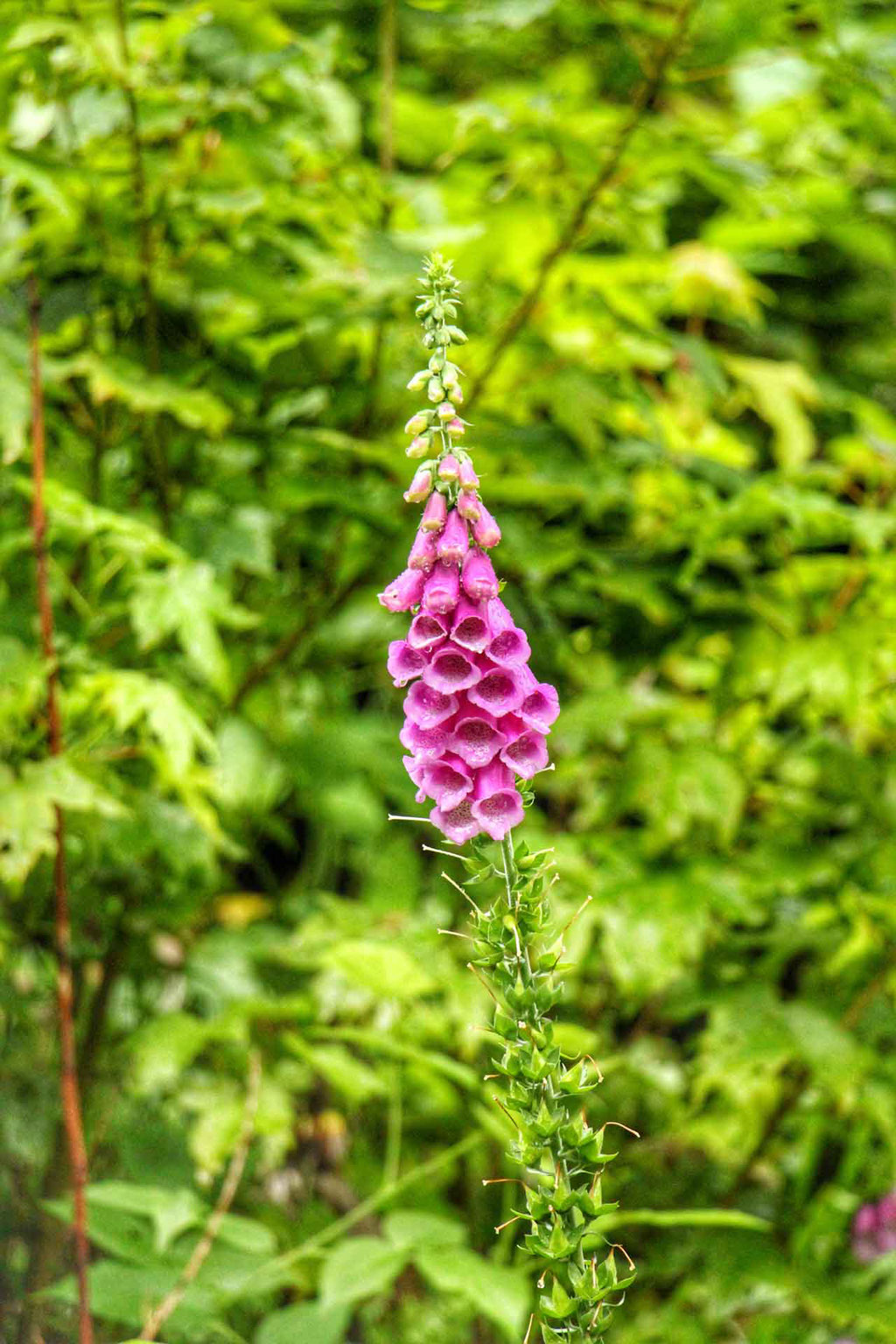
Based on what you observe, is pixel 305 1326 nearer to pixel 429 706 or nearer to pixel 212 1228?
pixel 212 1228

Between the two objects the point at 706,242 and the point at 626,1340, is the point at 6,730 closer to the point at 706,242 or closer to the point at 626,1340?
the point at 626,1340

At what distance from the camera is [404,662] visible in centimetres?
111

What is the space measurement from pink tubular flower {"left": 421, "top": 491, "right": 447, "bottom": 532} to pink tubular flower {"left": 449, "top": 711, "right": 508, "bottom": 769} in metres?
0.16

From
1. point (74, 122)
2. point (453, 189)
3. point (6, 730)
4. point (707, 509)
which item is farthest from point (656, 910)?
point (74, 122)

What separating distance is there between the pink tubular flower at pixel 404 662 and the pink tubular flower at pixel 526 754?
10cm

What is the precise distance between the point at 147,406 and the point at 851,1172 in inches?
75.9

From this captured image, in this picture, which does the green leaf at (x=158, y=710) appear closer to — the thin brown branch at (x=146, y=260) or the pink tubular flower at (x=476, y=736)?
the thin brown branch at (x=146, y=260)

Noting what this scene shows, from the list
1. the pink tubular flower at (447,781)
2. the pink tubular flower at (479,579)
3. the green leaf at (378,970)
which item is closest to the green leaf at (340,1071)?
the green leaf at (378,970)

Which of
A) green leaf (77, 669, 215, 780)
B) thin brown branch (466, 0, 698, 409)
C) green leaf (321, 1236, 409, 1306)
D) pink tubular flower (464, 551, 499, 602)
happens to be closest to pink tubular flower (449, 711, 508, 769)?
pink tubular flower (464, 551, 499, 602)

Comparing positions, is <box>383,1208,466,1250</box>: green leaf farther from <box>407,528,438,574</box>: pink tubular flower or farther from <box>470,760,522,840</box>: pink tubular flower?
<box>407,528,438,574</box>: pink tubular flower

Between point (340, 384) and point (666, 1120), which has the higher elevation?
point (340, 384)

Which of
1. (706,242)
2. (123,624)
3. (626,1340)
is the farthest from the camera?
(706,242)

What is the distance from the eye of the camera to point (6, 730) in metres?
1.95

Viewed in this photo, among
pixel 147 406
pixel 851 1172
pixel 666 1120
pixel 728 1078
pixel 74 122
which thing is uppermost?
pixel 74 122
